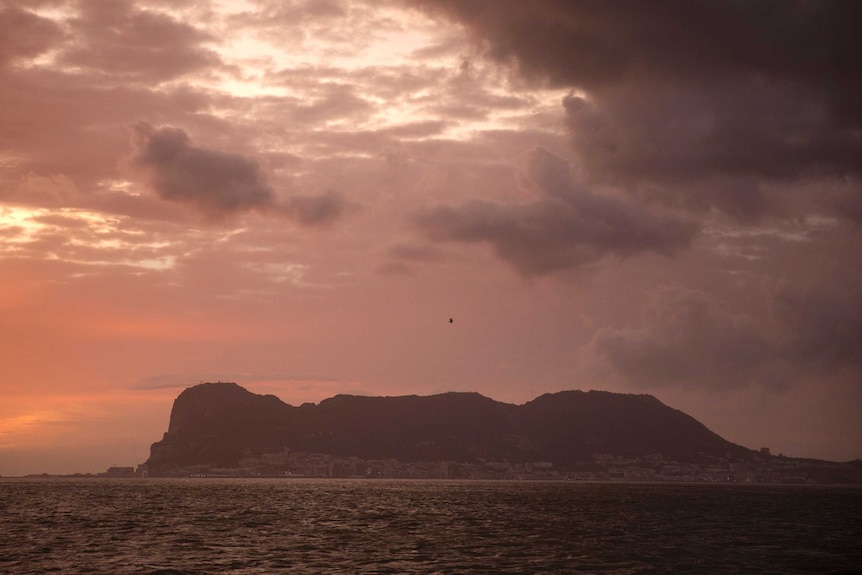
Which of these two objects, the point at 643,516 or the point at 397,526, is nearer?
the point at 397,526

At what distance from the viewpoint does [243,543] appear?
10225 cm

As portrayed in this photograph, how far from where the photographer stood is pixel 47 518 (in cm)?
15088

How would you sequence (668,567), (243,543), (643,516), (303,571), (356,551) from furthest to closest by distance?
(643,516) < (243,543) < (356,551) < (668,567) < (303,571)

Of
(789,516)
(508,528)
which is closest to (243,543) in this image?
(508,528)

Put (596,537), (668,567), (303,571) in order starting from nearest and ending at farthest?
1. (303,571)
2. (668,567)
3. (596,537)

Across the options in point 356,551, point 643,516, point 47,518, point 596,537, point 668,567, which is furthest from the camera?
point 643,516

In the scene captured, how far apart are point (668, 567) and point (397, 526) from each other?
5803 centimetres

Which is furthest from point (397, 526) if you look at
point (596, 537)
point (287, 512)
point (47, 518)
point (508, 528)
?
point (47, 518)

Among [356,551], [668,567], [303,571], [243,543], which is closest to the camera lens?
[303,571]

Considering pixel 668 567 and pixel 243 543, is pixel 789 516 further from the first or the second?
pixel 243 543

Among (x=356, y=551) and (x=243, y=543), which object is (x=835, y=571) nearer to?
(x=356, y=551)

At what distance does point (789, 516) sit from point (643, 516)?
3448cm

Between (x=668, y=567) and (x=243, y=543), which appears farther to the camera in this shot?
(x=243, y=543)

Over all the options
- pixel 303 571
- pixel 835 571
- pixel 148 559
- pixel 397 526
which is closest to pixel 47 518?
pixel 397 526
